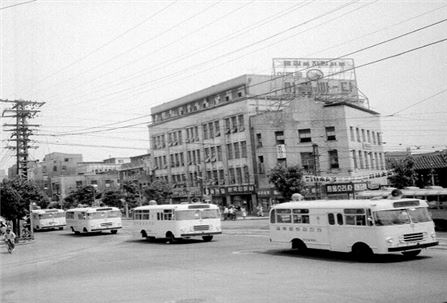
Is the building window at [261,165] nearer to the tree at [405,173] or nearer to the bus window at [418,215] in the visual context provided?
the tree at [405,173]

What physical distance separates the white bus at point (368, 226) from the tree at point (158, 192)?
5119 centimetres

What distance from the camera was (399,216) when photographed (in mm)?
17141

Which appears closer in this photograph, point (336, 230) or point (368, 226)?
point (368, 226)

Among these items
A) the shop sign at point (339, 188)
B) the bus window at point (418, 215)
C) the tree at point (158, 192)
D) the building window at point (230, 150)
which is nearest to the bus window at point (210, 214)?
the bus window at point (418, 215)

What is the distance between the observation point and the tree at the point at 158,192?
229ft

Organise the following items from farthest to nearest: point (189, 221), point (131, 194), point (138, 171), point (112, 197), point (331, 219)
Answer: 1. point (138, 171)
2. point (112, 197)
3. point (131, 194)
4. point (189, 221)
5. point (331, 219)

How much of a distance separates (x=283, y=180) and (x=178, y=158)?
32608mm

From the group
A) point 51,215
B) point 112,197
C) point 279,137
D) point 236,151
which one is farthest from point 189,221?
point 112,197

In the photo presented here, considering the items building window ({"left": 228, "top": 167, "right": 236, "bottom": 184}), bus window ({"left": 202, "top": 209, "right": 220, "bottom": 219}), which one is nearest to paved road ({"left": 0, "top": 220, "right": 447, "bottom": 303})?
bus window ({"left": 202, "top": 209, "right": 220, "bottom": 219})

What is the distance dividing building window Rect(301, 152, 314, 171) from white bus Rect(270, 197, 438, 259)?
4016 cm

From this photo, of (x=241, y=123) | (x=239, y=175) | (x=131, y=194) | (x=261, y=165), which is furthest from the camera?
(x=131, y=194)

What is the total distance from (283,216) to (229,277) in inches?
270

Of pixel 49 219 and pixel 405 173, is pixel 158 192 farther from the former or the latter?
pixel 405 173

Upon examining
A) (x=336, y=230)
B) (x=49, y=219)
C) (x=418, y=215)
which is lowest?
(x=336, y=230)
